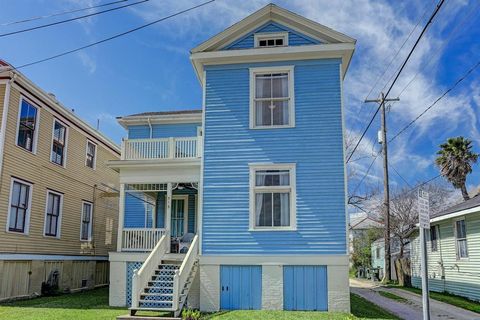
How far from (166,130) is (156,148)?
408cm

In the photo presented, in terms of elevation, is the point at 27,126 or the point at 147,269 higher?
the point at 27,126

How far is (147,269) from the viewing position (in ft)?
39.1

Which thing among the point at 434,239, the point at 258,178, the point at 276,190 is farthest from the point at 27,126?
the point at 434,239

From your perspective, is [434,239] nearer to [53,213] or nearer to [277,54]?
[277,54]

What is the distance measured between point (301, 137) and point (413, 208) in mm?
22044

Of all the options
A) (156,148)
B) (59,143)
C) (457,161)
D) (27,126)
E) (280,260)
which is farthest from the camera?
(457,161)

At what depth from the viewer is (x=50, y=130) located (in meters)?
17.3

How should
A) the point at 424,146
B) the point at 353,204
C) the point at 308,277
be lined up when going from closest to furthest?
the point at 308,277, the point at 353,204, the point at 424,146

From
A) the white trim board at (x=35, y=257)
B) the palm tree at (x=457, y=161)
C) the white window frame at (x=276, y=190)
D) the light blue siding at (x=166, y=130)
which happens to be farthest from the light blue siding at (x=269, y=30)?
the palm tree at (x=457, y=161)

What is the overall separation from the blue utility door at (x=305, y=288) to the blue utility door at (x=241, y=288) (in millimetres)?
751

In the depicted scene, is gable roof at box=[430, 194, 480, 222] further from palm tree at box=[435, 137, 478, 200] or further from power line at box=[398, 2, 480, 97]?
palm tree at box=[435, 137, 478, 200]

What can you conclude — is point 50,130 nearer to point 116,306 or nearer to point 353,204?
point 116,306

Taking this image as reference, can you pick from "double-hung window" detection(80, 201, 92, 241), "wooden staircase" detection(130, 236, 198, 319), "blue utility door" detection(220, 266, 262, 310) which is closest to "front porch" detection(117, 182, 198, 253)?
"wooden staircase" detection(130, 236, 198, 319)

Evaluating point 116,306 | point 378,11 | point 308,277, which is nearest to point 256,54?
point 378,11
